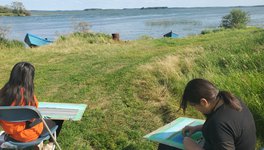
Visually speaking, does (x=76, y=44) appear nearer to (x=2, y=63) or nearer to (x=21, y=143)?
(x=2, y=63)

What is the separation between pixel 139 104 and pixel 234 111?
314 cm

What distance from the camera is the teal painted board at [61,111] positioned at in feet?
12.7

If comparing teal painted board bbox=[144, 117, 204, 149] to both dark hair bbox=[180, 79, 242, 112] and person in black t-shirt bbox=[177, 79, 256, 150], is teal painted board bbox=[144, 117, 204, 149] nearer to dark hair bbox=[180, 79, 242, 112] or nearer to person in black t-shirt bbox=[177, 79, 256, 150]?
person in black t-shirt bbox=[177, 79, 256, 150]

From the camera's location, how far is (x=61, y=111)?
161 inches

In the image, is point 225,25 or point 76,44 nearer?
point 76,44

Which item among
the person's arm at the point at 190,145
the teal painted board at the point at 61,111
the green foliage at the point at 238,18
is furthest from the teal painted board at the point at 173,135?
the green foliage at the point at 238,18

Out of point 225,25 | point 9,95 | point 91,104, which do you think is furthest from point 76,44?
point 225,25

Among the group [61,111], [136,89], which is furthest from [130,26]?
[61,111]

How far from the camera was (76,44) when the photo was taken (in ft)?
48.6

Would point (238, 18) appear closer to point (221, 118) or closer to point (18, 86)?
point (18, 86)

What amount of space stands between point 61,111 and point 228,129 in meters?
2.09

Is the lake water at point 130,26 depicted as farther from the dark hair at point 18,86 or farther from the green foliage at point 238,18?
the dark hair at point 18,86

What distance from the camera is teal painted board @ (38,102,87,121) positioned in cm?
388

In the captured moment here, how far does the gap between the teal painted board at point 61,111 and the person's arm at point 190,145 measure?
1.31 m
